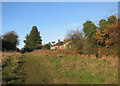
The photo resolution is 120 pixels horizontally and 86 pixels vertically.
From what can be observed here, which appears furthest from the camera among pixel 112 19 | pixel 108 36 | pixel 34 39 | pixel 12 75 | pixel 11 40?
pixel 34 39

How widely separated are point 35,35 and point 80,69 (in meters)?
41.3

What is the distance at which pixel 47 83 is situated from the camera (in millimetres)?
6438

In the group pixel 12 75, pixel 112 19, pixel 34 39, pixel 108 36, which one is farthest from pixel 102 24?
pixel 34 39

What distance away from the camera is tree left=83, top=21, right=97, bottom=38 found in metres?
24.6

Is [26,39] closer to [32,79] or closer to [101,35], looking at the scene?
[101,35]

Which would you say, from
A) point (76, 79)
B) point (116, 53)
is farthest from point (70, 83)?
point (116, 53)

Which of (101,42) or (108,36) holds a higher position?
(108,36)

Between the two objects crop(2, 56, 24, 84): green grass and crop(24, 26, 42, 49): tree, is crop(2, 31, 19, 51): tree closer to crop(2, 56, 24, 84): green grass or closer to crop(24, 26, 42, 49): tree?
crop(24, 26, 42, 49): tree

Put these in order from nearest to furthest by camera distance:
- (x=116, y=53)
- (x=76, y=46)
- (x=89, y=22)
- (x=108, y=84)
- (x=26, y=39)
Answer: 1. (x=108, y=84)
2. (x=116, y=53)
3. (x=76, y=46)
4. (x=89, y=22)
5. (x=26, y=39)

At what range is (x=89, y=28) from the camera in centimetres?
2611

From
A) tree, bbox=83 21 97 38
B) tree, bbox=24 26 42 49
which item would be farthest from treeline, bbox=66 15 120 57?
tree, bbox=24 26 42 49

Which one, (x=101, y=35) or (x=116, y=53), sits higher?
(x=101, y=35)

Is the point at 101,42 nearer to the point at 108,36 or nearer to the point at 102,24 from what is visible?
the point at 108,36

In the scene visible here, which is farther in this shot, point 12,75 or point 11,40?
point 11,40
